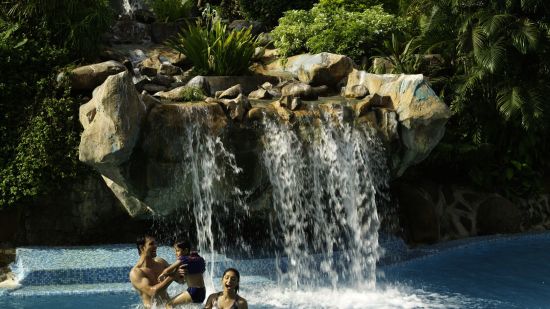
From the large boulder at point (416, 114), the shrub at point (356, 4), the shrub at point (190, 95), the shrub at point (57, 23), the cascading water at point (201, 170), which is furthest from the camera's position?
the shrub at point (356, 4)

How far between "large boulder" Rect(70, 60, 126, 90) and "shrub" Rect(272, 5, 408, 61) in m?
3.87

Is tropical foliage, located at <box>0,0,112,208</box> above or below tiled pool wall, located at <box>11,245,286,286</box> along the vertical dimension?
above

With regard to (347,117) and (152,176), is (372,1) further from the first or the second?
(152,176)

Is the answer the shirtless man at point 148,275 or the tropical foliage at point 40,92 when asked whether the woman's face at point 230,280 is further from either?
the tropical foliage at point 40,92

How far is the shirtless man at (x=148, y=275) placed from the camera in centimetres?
829

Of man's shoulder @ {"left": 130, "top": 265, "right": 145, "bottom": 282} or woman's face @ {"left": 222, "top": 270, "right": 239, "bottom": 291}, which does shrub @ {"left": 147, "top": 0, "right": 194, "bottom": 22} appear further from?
woman's face @ {"left": 222, "top": 270, "right": 239, "bottom": 291}

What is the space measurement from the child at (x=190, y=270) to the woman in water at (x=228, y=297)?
591mm

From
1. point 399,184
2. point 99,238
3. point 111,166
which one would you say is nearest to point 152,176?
point 111,166

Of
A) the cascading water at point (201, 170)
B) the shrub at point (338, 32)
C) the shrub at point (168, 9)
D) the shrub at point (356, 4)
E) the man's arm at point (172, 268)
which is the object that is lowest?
the man's arm at point (172, 268)

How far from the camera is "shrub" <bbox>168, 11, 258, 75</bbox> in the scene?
12820 mm

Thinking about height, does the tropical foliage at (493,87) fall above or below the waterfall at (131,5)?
below

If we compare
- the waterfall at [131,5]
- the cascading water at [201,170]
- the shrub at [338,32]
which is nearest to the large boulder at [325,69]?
the shrub at [338,32]

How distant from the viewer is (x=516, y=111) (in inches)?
501

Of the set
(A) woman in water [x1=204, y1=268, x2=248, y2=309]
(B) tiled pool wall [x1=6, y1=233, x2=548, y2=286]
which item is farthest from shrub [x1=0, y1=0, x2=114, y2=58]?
(A) woman in water [x1=204, y1=268, x2=248, y2=309]
